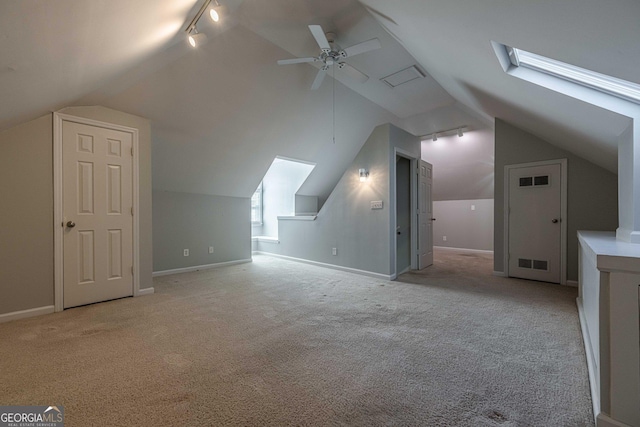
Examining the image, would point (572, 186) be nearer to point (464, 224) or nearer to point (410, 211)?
point (410, 211)

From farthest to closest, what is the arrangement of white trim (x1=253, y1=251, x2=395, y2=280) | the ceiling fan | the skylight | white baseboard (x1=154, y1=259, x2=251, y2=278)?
1. white baseboard (x1=154, y1=259, x2=251, y2=278)
2. white trim (x1=253, y1=251, x2=395, y2=280)
3. the ceiling fan
4. the skylight

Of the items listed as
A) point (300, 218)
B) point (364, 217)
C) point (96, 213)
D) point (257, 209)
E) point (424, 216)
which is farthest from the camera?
point (257, 209)

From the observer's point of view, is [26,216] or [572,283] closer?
[26,216]

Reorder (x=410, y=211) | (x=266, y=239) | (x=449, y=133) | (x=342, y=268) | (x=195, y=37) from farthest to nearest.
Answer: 1. (x=266, y=239)
2. (x=449, y=133)
3. (x=410, y=211)
4. (x=342, y=268)
5. (x=195, y=37)

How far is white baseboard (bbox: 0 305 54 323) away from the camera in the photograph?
259cm

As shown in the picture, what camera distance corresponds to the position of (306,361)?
6.30 ft

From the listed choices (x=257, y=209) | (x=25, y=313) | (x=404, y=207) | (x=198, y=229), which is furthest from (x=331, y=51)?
(x=257, y=209)

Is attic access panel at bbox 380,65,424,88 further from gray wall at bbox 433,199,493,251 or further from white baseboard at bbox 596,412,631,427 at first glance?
gray wall at bbox 433,199,493,251

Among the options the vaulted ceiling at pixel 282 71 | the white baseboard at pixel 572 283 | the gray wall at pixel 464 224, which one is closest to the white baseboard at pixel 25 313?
the vaulted ceiling at pixel 282 71

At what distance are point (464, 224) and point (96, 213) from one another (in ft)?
26.2

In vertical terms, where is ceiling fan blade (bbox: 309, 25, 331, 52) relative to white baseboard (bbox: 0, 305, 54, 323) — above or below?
above

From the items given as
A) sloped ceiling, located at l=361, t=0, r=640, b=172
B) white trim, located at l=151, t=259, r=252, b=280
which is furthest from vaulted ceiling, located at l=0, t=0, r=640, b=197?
white trim, located at l=151, t=259, r=252, b=280

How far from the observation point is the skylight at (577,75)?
1938mm

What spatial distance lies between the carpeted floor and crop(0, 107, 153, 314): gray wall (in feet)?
1.10
